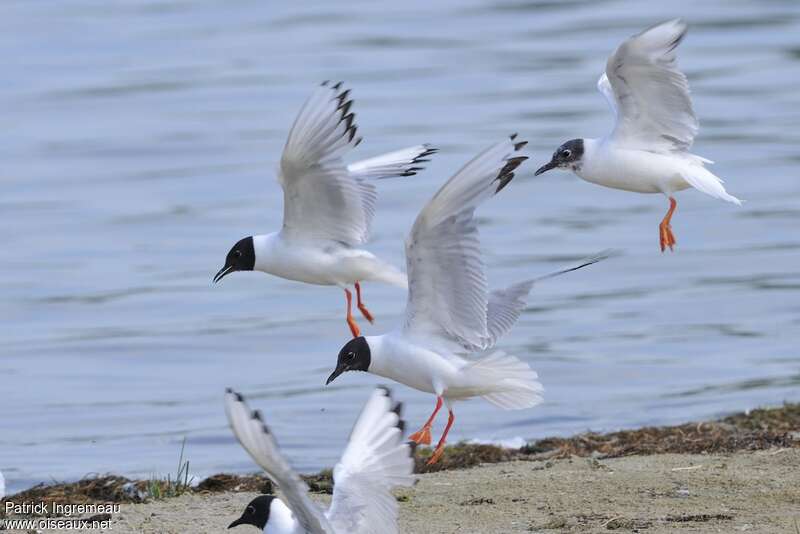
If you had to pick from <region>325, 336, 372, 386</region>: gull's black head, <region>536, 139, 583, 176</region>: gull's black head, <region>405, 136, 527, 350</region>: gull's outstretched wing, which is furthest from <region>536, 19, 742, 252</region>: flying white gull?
<region>325, 336, 372, 386</region>: gull's black head

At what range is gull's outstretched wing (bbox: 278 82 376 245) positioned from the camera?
9758 millimetres

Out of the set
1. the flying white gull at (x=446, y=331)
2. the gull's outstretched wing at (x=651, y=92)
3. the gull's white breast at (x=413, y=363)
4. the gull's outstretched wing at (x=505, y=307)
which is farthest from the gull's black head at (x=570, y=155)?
the gull's white breast at (x=413, y=363)

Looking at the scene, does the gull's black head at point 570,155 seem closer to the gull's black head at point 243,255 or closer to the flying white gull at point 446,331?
the gull's black head at point 243,255

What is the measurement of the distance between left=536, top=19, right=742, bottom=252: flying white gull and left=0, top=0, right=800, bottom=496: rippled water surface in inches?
89.6

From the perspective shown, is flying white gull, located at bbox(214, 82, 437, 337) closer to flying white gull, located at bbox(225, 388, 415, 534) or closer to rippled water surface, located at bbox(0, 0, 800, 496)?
rippled water surface, located at bbox(0, 0, 800, 496)

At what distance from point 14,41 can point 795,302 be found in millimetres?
17253

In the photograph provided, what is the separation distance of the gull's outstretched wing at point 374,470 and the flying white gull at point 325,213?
11.3 ft

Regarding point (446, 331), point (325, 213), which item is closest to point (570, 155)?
point (325, 213)

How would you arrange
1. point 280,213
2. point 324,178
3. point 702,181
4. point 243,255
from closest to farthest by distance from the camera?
1. point 324,178
2. point 702,181
3. point 243,255
4. point 280,213

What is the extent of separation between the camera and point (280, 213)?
18.9 metres

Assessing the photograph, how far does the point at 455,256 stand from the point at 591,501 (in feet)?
4.08

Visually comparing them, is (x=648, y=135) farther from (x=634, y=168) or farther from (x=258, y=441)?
(x=258, y=441)

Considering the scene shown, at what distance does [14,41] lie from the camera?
29.4 metres

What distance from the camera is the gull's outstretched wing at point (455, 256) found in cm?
776
